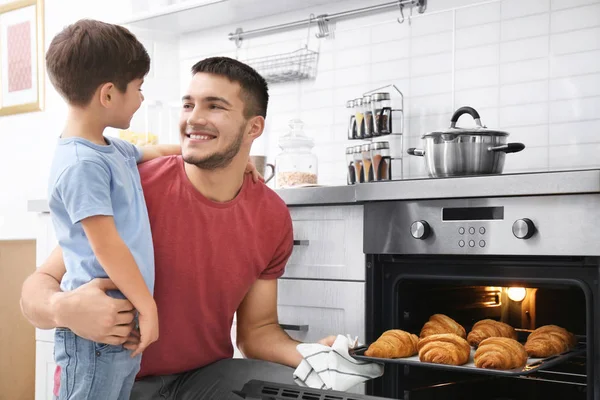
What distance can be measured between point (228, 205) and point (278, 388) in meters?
0.51

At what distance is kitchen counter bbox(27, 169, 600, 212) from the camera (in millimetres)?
1658

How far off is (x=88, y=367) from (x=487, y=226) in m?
0.92

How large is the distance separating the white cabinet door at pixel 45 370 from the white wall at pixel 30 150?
3.99ft

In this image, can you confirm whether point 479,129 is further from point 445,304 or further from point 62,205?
point 62,205

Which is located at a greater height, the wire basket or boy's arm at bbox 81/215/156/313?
the wire basket

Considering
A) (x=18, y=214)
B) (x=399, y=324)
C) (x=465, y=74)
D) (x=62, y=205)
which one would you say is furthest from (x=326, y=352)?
(x=18, y=214)

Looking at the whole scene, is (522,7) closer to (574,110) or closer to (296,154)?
(574,110)

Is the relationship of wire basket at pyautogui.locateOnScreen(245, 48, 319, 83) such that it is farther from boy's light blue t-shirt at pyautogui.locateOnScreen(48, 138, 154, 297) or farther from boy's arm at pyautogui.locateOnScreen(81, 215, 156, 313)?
boy's arm at pyautogui.locateOnScreen(81, 215, 156, 313)

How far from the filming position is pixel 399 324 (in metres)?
1.95

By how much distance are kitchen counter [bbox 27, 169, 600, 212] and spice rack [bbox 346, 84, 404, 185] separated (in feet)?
1.48

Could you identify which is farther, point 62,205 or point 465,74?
point 465,74

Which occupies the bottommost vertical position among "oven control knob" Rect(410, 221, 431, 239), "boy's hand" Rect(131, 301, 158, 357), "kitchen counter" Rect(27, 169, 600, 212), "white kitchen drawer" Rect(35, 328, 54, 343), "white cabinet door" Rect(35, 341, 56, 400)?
"white cabinet door" Rect(35, 341, 56, 400)

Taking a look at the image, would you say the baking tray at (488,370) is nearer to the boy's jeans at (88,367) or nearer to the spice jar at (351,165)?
the boy's jeans at (88,367)

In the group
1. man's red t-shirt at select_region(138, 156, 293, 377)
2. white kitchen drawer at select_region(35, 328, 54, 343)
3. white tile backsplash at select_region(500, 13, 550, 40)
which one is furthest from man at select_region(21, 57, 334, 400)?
white tile backsplash at select_region(500, 13, 550, 40)
